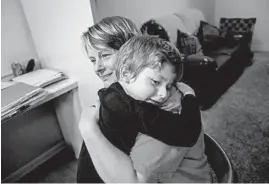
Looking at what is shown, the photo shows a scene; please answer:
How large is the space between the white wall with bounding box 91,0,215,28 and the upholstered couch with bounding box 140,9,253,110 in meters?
0.20

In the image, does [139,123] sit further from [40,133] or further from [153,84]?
[40,133]

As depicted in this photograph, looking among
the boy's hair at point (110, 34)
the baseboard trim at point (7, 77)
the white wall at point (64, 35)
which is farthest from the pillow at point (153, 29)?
the boy's hair at point (110, 34)

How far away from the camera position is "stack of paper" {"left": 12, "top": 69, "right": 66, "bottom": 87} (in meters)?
1.71

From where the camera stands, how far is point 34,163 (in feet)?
6.72

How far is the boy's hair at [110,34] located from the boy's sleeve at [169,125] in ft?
1.05

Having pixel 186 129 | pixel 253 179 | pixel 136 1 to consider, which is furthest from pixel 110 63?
pixel 136 1

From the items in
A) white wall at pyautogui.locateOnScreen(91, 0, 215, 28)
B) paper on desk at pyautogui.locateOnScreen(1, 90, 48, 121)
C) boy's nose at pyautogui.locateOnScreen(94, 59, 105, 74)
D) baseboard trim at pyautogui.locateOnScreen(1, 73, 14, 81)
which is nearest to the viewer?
boy's nose at pyautogui.locateOnScreen(94, 59, 105, 74)

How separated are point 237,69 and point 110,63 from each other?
10.6 feet

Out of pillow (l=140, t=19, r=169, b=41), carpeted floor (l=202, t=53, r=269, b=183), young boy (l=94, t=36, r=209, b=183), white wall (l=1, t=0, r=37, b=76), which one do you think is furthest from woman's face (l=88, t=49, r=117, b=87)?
pillow (l=140, t=19, r=169, b=41)

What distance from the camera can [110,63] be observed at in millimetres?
943

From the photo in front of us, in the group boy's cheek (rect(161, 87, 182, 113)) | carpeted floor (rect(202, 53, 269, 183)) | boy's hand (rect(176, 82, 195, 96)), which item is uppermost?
boy's cheek (rect(161, 87, 182, 113))

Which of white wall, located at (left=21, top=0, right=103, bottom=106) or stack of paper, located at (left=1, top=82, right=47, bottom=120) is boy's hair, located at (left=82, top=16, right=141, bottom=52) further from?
stack of paper, located at (left=1, top=82, right=47, bottom=120)

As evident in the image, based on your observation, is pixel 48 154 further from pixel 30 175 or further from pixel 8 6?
pixel 8 6

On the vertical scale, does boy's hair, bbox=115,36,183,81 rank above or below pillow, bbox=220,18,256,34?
above
